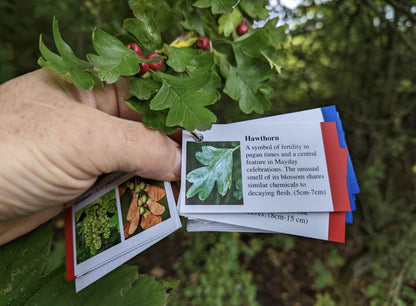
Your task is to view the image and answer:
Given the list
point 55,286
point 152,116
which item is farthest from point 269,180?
point 55,286

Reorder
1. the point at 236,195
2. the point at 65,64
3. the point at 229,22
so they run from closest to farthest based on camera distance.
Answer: the point at 65,64 → the point at 236,195 → the point at 229,22

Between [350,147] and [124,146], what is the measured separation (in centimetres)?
227

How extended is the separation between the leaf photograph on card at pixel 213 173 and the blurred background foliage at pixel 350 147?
112 centimetres

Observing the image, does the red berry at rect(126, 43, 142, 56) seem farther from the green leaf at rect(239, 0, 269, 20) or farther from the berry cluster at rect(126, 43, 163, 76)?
the green leaf at rect(239, 0, 269, 20)

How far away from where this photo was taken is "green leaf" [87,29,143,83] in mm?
755

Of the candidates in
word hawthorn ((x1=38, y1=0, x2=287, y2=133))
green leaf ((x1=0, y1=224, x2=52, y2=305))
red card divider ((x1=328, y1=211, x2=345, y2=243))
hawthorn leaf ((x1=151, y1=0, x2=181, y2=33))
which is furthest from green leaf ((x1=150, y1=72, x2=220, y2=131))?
green leaf ((x1=0, y1=224, x2=52, y2=305))

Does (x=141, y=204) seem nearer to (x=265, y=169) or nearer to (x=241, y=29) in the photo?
(x=265, y=169)

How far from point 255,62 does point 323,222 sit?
0.52 m

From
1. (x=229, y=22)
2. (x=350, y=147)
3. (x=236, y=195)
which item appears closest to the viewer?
(x=236, y=195)

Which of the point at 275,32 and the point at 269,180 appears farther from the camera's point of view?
the point at 275,32

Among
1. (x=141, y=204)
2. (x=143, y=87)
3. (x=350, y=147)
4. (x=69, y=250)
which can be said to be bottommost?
(x=350, y=147)

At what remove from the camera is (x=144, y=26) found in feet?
2.81

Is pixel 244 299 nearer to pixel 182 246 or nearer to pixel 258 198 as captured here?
pixel 182 246

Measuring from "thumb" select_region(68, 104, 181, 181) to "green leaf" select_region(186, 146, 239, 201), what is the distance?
3.3 inches
